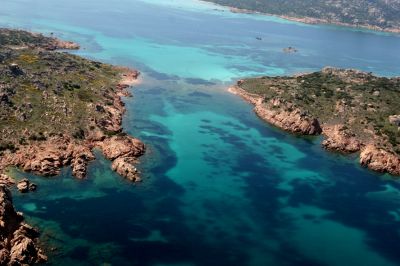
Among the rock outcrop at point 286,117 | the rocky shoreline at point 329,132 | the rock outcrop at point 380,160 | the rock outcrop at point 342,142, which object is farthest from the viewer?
the rock outcrop at point 286,117

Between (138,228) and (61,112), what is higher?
(61,112)

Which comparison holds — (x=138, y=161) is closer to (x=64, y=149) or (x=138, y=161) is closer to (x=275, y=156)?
(x=64, y=149)

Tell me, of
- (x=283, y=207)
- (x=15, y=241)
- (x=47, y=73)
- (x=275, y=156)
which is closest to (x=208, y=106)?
(x=275, y=156)

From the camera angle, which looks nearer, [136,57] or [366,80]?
[366,80]

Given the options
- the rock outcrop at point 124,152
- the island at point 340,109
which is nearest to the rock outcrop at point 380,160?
the island at point 340,109

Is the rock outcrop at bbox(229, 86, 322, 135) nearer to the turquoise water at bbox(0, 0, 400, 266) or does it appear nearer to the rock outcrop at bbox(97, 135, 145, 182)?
the turquoise water at bbox(0, 0, 400, 266)

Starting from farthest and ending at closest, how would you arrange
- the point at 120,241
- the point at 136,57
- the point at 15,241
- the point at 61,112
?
the point at 136,57, the point at 61,112, the point at 120,241, the point at 15,241

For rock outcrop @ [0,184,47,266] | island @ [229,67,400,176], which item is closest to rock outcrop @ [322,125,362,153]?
A: island @ [229,67,400,176]

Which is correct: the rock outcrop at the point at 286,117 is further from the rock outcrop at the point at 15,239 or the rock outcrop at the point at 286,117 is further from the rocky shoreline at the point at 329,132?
the rock outcrop at the point at 15,239

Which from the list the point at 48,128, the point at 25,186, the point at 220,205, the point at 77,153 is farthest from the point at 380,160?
the point at 25,186
